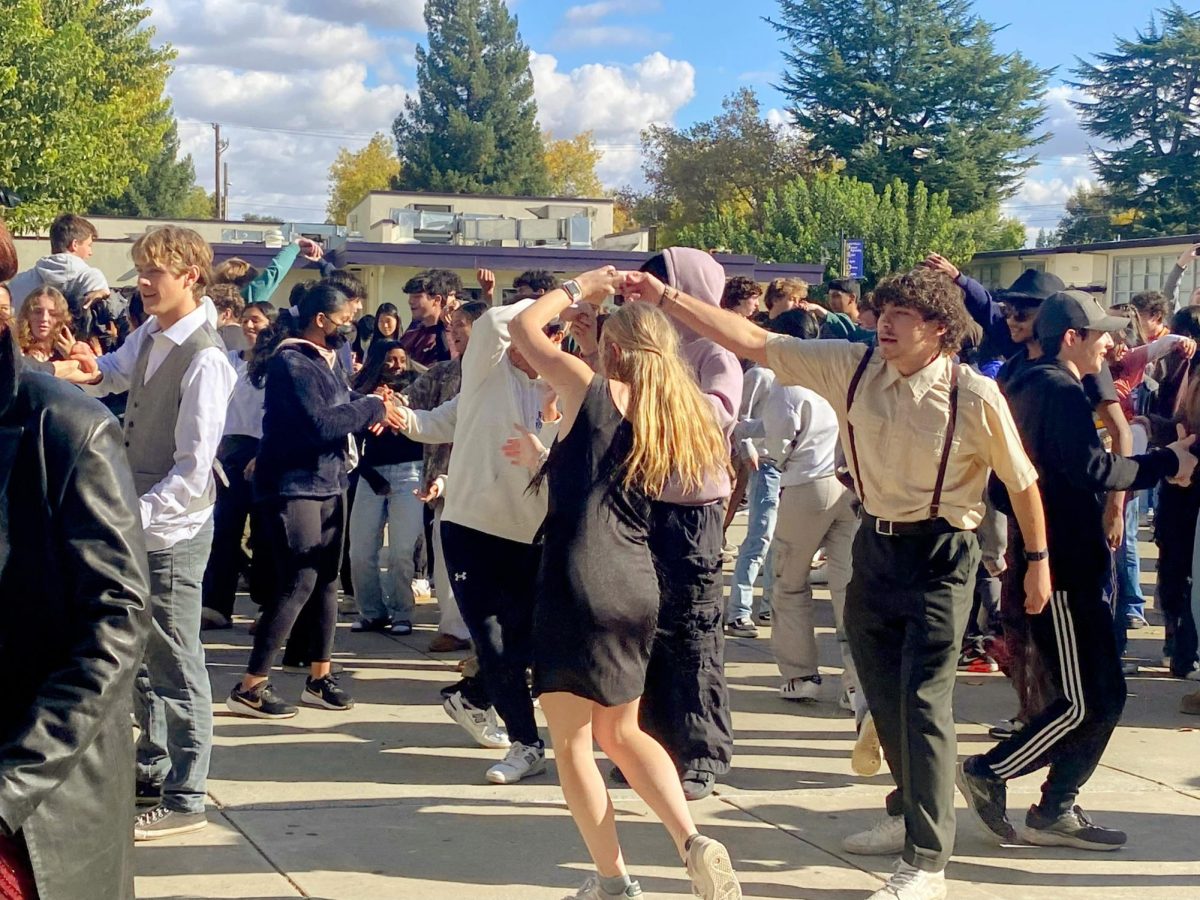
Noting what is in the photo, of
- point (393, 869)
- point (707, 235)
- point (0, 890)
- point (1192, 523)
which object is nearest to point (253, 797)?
point (393, 869)

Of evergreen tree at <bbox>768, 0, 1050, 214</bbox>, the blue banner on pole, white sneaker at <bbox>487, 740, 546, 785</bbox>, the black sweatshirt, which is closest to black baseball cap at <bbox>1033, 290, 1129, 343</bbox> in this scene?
the black sweatshirt

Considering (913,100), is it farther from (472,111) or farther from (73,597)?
(73,597)

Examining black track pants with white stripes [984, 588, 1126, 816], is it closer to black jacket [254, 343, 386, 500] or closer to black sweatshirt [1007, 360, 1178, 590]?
black sweatshirt [1007, 360, 1178, 590]

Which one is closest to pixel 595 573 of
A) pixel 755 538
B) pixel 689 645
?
pixel 689 645

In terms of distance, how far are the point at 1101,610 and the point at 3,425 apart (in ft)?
13.1

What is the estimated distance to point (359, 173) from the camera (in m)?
89.8

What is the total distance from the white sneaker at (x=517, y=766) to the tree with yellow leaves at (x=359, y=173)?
84.6 metres

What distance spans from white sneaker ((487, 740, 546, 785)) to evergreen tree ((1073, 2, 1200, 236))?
62465mm

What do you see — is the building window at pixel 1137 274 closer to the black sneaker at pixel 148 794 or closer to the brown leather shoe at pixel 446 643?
the brown leather shoe at pixel 446 643

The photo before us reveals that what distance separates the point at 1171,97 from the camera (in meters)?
65.6

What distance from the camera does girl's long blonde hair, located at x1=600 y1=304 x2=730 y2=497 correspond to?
4.41 meters

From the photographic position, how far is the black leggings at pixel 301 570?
262 inches

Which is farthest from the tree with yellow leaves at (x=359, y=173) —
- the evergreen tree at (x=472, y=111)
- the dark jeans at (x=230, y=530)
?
the dark jeans at (x=230, y=530)

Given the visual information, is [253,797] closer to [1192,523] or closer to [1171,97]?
[1192,523]
